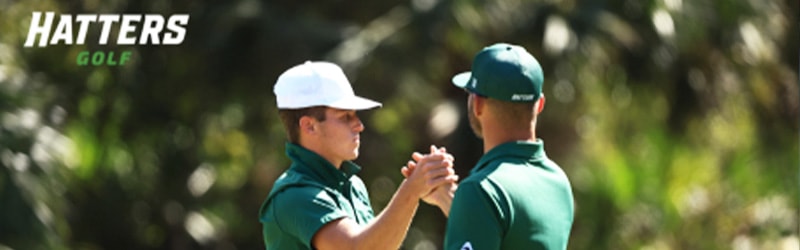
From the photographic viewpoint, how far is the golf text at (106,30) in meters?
13.8

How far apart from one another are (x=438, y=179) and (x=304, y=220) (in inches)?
18.5

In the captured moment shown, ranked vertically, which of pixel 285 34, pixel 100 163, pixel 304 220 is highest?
pixel 285 34

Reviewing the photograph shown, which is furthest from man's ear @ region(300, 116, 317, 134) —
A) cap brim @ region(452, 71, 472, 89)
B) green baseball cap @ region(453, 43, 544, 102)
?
green baseball cap @ region(453, 43, 544, 102)

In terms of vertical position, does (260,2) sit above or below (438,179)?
above

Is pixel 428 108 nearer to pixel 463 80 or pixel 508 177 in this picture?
pixel 463 80

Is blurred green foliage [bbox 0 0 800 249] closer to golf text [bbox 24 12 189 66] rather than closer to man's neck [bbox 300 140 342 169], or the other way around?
golf text [bbox 24 12 189 66]

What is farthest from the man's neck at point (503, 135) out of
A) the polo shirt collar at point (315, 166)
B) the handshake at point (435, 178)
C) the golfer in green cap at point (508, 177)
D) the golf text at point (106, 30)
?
the golf text at point (106, 30)

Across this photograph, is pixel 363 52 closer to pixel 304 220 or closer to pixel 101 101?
pixel 101 101

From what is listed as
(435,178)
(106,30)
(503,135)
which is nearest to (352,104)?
(435,178)

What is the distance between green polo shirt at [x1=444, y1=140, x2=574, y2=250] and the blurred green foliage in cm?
821

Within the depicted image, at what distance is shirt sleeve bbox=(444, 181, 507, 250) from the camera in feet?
13.8

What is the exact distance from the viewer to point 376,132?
46.0 feet

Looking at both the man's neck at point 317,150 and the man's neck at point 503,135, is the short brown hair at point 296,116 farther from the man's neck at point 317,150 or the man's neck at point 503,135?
the man's neck at point 503,135

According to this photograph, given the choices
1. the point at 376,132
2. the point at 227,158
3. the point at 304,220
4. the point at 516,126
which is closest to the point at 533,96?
the point at 516,126
